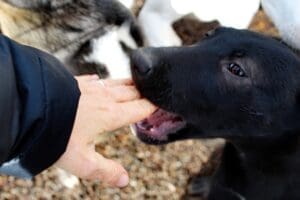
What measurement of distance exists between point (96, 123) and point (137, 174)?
990 mm

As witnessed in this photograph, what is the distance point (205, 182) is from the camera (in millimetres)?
2566

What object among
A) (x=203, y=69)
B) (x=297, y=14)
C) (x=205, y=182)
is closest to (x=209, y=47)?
(x=203, y=69)

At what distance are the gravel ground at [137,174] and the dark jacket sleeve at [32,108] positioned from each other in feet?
2.77

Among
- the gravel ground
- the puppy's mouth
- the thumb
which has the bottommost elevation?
the gravel ground

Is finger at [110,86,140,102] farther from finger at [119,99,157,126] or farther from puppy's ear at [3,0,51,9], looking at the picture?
puppy's ear at [3,0,51,9]

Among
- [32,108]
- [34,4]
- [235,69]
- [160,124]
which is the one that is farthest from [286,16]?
[32,108]

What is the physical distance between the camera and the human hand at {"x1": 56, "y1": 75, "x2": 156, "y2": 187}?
1525mm

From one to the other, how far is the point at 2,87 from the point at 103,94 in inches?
10.6

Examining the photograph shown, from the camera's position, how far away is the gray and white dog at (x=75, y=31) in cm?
269

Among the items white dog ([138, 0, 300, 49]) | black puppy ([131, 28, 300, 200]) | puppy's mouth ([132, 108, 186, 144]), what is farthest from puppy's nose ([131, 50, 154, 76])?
white dog ([138, 0, 300, 49])

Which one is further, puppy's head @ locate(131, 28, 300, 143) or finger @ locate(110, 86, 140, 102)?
puppy's head @ locate(131, 28, 300, 143)

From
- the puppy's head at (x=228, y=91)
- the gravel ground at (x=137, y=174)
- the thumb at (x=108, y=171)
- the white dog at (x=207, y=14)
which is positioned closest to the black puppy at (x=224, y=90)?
the puppy's head at (x=228, y=91)

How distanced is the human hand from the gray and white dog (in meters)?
1.08

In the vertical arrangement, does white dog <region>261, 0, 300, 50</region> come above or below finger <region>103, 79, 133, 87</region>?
below
